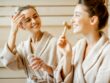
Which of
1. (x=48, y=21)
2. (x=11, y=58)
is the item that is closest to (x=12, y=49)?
(x=11, y=58)

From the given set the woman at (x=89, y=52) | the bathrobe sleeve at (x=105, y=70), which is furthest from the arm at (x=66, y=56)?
the bathrobe sleeve at (x=105, y=70)

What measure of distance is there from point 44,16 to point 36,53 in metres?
0.48

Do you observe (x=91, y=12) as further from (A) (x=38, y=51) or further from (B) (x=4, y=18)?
(B) (x=4, y=18)

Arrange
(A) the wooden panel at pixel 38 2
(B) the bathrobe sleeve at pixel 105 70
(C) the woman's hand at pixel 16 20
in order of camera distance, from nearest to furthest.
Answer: (B) the bathrobe sleeve at pixel 105 70 → (C) the woman's hand at pixel 16 20 → (A) the wooden panel at pixel 38 2

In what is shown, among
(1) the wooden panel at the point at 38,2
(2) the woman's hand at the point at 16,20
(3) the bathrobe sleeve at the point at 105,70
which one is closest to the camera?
(3) the bathrobe sleeve at the point at 105,70

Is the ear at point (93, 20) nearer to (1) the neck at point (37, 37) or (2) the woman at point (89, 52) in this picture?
(2) the woman at point (89, 52)

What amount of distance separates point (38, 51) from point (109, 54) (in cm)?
35

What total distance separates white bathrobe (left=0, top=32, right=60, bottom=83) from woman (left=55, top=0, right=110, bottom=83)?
13cm

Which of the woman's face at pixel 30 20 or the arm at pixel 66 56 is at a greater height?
the woman's face at pixel 30 20

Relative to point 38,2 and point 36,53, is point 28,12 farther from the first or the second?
point 38,2

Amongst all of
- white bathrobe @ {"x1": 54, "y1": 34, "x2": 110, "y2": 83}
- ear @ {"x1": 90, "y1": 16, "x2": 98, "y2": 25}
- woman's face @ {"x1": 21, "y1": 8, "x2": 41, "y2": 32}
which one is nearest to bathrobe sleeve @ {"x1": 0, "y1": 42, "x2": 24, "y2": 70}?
woman's face @ {"x1": 21, "y1": 8, "x2": 41, "y2": 32}

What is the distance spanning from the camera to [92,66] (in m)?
1.01

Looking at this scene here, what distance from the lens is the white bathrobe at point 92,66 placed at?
986 mm

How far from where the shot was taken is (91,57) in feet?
3.37
